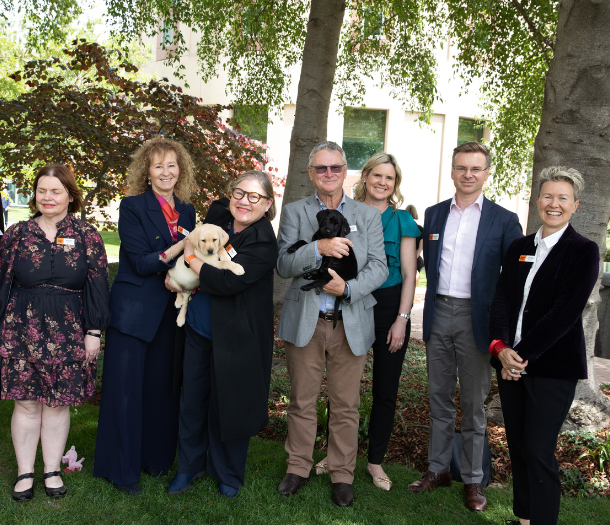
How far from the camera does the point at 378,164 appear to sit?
3.75 m

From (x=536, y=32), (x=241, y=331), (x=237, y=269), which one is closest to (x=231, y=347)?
(x=241, y=331)

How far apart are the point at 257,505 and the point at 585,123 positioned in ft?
13.2

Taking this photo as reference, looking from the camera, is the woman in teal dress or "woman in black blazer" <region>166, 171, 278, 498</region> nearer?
"woman in black blazer" <region>166, 171, 278, 498</region>

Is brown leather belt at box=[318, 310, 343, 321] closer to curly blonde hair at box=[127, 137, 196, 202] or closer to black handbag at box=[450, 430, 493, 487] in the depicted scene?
black handbag at box=[450, 430, 493, 487]

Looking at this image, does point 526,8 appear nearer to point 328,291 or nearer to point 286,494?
point 328,291

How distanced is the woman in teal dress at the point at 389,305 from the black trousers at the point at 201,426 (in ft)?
3.29

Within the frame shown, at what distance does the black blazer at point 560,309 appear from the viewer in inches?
110

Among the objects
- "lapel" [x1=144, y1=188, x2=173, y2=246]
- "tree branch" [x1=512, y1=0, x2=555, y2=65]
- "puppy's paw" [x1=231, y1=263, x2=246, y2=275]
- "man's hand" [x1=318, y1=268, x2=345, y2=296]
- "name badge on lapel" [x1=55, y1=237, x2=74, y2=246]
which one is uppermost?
"tree branch" [x1=512, y1=0, x2=555, y2=65]

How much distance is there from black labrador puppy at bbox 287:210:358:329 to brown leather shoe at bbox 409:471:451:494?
4.51ft

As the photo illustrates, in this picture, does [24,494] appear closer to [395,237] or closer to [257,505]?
[257,505]

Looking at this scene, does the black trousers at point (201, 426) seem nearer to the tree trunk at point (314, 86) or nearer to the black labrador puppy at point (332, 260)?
the black labrador puppy at point (332, 260)

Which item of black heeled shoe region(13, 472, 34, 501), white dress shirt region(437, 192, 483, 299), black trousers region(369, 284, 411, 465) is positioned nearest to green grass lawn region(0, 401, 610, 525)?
black heeled shoe region(13, 472, 34, 501)

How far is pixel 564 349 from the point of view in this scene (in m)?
2.85

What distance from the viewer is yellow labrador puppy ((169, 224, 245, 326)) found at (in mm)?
3281
